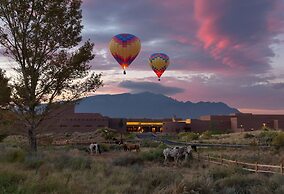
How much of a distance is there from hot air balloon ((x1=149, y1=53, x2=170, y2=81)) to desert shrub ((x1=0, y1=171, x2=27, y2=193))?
67521mm

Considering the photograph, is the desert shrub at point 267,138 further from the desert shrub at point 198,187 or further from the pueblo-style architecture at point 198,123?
the pueblo-style architecture at point 198,123

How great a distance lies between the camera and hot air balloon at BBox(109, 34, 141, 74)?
64688mm

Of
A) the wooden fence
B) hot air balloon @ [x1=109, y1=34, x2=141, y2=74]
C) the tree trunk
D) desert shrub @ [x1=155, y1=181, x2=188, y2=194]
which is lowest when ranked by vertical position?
the wooden fence

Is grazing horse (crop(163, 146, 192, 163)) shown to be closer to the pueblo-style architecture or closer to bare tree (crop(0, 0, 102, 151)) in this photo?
bare tree (crop(0, 0, 102, 151))

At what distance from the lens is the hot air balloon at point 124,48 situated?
64.7 m

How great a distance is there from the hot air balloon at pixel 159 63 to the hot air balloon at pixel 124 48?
15530 millimetres

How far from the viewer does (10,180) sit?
46.0ft

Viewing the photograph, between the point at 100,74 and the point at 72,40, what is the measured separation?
2785mm

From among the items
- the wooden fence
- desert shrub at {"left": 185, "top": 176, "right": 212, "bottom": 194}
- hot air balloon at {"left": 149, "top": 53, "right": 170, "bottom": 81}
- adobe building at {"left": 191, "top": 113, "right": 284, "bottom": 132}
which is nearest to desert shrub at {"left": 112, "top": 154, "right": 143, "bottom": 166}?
the wooden fence

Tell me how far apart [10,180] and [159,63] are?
225 ft

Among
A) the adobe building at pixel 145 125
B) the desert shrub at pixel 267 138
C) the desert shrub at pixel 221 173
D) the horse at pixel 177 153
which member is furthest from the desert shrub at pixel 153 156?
the adobe building at pixel 145 125

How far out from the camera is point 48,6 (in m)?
24.2

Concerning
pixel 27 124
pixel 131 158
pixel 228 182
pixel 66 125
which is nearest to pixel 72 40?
pixel 27 124

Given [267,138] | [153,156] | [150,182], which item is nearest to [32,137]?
[150,182]
